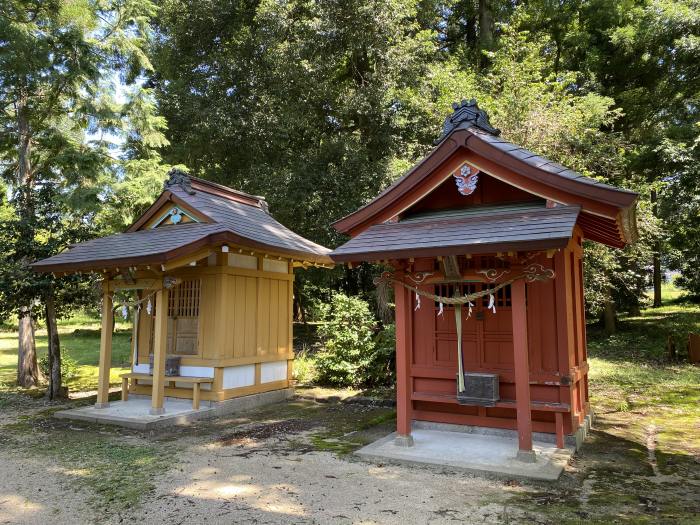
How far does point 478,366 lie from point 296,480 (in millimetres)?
3084

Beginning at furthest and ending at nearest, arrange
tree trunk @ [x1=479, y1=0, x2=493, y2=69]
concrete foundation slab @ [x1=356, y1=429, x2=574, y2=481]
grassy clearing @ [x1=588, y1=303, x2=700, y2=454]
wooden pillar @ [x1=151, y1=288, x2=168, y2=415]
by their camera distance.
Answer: tree trunk @ [x1=479, y1=0, x2=493, y2=69], wooden pillar @ [x1=151, y1=288, x2=168, y2=415], grassy clearing @ [x1=588, y1=303, x2=700, y2=454], concrete foundation slab @ [x1=356, y1=429, x2=574, y2=481]

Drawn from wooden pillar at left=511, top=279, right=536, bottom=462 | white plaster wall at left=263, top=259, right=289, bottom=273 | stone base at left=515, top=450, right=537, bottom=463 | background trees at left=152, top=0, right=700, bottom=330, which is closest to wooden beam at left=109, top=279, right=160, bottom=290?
white plaster wall at left=263, top=259, right=289, bottom=273

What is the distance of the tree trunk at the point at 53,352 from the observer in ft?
33.8

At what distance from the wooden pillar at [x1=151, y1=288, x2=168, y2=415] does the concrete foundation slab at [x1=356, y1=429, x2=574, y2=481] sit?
4.17 m

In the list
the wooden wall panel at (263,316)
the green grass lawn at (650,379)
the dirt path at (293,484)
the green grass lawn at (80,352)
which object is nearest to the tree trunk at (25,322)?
the green grass lawn at (80,352)

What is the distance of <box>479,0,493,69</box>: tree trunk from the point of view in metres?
19.3

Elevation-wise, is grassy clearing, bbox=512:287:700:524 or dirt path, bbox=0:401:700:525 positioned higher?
grassy clearing, bbox=512:287:700:524

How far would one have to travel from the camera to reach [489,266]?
680 centimetres

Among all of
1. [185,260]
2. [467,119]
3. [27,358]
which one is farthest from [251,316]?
[27,358]

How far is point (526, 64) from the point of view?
14719 mm

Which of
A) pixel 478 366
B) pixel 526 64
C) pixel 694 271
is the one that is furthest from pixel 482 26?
pixel 478 366

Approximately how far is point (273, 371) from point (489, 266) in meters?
5.83

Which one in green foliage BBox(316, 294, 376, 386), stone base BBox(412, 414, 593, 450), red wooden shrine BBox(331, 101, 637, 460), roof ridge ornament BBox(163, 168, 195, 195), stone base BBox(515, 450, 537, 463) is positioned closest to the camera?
stone base BBox(515, 450, 537, 463)

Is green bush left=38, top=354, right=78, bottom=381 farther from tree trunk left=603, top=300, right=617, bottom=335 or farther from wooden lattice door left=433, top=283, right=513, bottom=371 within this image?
tree trunk left=603, top=300, right=617, bottom=335
